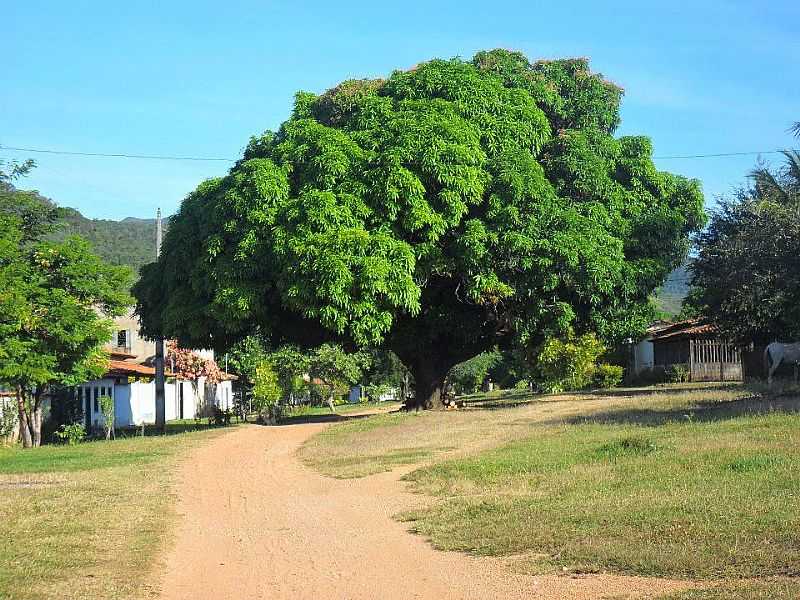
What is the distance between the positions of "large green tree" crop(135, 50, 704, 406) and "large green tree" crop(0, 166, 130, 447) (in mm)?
1917

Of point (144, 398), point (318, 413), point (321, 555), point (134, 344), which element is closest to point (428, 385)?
point (318, 413)

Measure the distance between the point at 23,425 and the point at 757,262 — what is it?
800 inches

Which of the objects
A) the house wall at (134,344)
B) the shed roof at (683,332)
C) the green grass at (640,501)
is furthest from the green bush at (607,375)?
the house wall at (134,344)

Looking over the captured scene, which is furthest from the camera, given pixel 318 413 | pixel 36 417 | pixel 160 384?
pixel 318 413

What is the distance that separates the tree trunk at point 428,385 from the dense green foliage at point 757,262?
28.2ft

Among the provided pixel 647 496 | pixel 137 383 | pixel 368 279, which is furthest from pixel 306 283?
pixel 137 383

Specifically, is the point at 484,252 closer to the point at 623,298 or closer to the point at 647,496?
the point at 623,298

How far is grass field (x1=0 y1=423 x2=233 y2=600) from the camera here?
829cm

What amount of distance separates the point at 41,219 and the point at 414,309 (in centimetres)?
1267

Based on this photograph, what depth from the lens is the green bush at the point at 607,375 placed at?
41.3 m

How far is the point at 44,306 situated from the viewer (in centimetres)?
2589

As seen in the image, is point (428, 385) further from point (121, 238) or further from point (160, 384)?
point (121, 238)

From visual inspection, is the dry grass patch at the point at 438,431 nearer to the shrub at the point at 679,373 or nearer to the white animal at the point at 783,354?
the white animal at the point at 783,354

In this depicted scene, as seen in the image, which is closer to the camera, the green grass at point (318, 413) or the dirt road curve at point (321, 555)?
the dirt road curve at point (321, 555)
